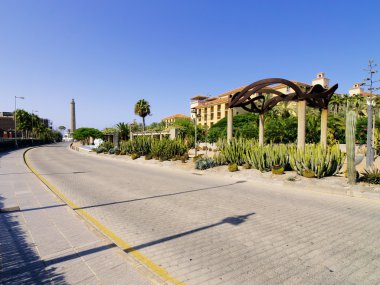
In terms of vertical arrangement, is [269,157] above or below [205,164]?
above

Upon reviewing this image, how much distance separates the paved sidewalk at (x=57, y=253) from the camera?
3.51 metres

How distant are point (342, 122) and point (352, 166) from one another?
2321 centimetres

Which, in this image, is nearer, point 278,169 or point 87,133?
point 278,169

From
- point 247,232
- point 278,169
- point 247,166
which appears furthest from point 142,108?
point 247,232

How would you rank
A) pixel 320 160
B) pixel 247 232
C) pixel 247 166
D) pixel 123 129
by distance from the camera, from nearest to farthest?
pixel 247 232
pixel 320 160
pixel 247 166
pixel 123 129

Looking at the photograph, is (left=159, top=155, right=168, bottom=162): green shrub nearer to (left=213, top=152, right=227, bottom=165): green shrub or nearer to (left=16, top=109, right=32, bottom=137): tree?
(left=213, top=152, right=227, bottom=165): green shrub

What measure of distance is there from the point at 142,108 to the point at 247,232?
189 feet

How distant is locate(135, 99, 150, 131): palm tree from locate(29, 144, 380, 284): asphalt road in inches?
2080

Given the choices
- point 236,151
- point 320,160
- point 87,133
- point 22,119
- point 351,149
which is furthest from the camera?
point 87,133

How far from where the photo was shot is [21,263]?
154 inches

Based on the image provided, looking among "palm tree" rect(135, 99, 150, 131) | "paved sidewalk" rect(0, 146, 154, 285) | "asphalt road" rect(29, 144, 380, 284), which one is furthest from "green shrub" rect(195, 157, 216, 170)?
"palm tree" rect(135, 99, 150, 131)

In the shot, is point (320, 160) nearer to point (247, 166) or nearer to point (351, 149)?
point (351, 149)

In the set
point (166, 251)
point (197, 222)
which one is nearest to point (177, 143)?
point (197, 222)

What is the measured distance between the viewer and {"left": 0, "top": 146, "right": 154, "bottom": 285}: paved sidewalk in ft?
11.5
